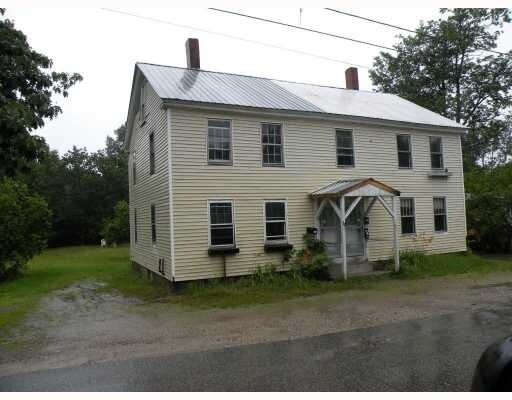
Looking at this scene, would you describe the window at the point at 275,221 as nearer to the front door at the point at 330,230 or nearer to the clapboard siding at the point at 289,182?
the clapboard siding at the point at 289,182

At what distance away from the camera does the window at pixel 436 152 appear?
17.3 m

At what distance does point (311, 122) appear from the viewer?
48.0 ft

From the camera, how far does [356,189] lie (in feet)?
44.3

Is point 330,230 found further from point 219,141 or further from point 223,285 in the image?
point 219,141

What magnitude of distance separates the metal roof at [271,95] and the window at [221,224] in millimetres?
3143

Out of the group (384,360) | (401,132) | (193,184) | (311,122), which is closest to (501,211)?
(401,132)

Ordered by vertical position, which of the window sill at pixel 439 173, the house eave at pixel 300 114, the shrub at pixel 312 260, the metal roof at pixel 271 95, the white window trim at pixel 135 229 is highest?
the metal roof at pixel 271 95

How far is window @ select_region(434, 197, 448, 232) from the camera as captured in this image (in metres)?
17.2

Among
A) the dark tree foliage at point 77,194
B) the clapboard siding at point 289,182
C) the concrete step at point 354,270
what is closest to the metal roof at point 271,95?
the clapboard siding at point 289,182

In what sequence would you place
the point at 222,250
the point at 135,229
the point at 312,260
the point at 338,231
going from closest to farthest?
1. the point at 222,250
2. the point at 312,260
3. the point at 338,231
4. the point at 135,229

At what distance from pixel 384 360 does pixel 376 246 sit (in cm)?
1004

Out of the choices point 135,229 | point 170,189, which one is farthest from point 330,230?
point 135,229

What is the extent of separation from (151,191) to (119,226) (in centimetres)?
1898

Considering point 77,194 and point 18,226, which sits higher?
point 77,194
